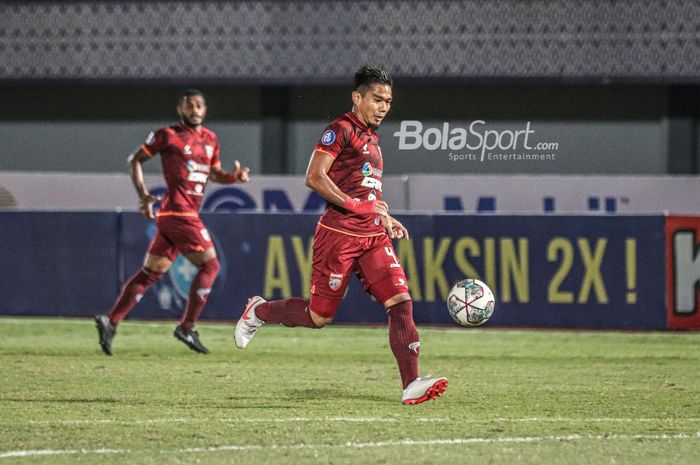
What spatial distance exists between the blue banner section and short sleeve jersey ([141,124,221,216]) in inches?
115

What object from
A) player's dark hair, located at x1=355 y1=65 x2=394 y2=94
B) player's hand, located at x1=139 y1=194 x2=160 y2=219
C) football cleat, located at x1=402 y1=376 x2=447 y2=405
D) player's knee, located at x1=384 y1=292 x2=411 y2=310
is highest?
player's dark hair, located at x1=355 y1=65 x2=394 y2=94

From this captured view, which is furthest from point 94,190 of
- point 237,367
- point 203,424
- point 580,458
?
point 580,458

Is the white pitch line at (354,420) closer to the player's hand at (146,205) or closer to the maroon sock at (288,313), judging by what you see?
the maroon sock at (288,313)

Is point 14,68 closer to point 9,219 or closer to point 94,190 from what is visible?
point 94,190

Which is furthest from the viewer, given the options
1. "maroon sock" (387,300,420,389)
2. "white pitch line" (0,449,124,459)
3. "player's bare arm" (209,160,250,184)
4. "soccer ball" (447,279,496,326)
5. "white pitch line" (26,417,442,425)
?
"player's bare arm" (209,160,250,184)

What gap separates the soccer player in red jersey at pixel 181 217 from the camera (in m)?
11.4

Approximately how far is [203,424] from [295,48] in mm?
14507

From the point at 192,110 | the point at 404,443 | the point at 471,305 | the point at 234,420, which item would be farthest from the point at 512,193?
the point at 404,443

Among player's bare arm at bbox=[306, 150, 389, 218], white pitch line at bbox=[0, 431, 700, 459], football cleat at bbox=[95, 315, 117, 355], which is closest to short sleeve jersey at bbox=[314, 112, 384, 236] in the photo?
player's bare arm at bbox=[306, 150, 389, 218]

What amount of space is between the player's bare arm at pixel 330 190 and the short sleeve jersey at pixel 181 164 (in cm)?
358

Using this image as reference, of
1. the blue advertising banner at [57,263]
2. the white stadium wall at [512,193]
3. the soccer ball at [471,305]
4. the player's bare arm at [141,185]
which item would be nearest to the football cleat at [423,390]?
the soccer ball at [471,305]

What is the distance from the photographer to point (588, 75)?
21.1 meters

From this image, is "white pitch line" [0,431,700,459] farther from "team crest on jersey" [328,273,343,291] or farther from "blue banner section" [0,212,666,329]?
"blue banner section" [0,212,666,329]

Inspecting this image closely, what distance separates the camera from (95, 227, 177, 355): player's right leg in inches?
448
